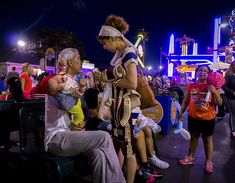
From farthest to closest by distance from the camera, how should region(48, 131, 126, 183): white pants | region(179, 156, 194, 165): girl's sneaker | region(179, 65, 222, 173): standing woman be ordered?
region(179, 156, 194, 165): girl's sneaker < region(179, 65, 222, 173): standing woman < region(48, 131, 126, 183): white pants

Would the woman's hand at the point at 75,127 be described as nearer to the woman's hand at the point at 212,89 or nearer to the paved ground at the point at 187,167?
the paved ground at the point at 187,167

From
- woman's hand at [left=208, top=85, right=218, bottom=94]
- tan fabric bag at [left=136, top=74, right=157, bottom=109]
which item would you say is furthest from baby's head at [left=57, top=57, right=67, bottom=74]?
woman's hand at [left=208, top=85, right=218, bottom=94]

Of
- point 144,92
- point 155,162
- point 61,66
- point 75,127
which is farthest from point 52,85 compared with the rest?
point 155,162

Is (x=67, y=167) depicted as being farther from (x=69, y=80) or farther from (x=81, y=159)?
(x=69, y=80)

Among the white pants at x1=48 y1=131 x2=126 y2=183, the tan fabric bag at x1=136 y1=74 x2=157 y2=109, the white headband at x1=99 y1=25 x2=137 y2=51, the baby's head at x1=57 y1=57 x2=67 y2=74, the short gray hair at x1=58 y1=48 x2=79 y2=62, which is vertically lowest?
the white pants at x1=48 y1=131 x2=126 y2=183

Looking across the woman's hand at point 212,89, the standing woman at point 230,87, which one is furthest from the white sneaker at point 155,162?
the standing woman at point 230,87

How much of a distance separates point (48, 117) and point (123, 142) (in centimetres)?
85

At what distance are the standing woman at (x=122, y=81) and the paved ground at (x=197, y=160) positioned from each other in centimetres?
100

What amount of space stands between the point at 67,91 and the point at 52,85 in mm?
179

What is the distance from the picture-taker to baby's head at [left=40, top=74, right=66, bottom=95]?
7.91 ft

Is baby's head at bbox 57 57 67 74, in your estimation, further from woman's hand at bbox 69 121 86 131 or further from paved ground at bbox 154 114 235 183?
paved ground at bbox 154 114 235 183

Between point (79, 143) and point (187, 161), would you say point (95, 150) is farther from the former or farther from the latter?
point (187, 161)

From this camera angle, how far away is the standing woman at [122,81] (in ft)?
8.26

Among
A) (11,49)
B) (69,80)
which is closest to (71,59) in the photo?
(69,80)
